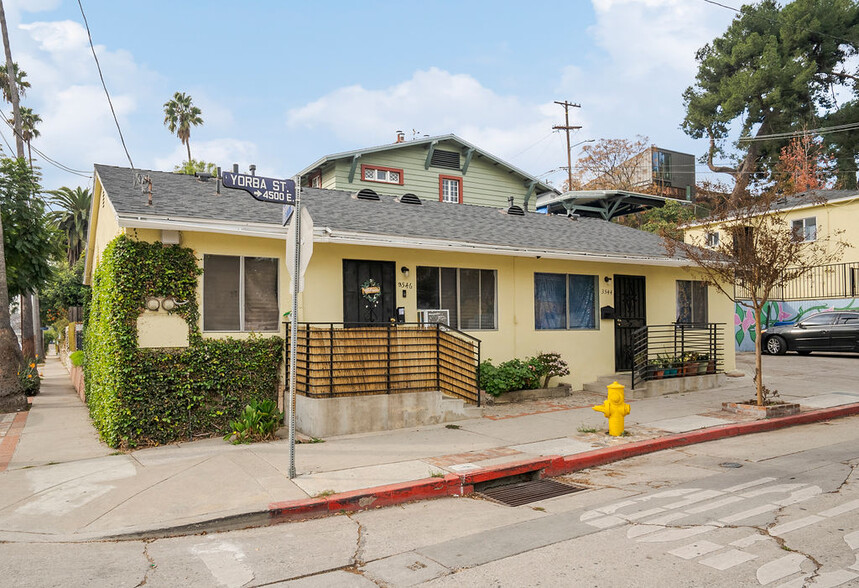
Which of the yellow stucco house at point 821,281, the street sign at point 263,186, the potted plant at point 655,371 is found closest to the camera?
the street sign at point 263,186

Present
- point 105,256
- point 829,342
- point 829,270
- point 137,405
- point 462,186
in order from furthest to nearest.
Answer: point 462,186
point 829,270
point 829,342
point 105,256
point 137,405

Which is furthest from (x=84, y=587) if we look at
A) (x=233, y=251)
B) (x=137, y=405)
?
(x=233, y=251)

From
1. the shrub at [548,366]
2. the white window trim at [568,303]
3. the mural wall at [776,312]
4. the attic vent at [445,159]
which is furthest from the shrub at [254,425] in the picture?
the mural wall at [776,312]

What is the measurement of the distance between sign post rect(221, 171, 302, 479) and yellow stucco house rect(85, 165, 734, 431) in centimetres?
250

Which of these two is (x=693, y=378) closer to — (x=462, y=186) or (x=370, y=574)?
(x=370, y=574)

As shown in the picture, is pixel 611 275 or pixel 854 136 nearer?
pixel 611 275

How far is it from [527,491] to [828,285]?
76.5ft

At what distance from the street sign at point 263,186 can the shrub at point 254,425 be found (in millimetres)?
3718

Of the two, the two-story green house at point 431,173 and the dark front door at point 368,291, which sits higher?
the two-story green house at point 431,173

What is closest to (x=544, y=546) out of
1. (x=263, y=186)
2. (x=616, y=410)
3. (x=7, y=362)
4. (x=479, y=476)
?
(x=479, y=476)

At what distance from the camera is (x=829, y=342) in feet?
65.9

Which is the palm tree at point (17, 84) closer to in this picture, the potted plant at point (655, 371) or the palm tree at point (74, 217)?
the palm tree at point (74, 217)

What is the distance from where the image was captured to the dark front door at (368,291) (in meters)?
11.5

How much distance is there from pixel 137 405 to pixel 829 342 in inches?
815
